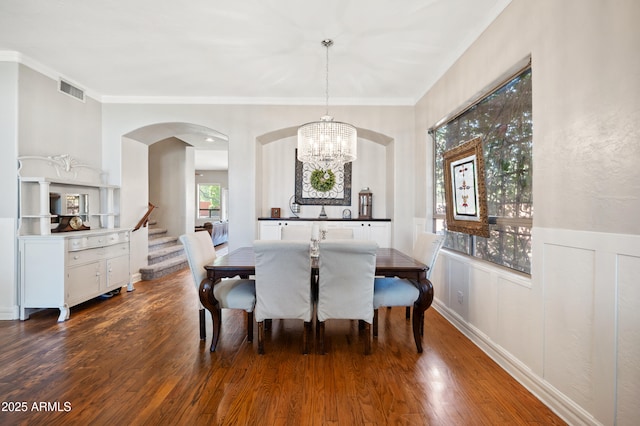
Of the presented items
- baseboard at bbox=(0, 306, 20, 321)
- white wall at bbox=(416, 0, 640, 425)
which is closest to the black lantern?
white wall at bbox=(416, 0, 640, 425)

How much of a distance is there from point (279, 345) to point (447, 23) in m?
3.15

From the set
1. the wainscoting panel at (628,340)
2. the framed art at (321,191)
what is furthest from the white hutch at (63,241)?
the wainscoting panel at (628,340)

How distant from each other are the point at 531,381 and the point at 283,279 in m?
1.80

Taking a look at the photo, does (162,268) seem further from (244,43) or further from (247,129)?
(244,43)

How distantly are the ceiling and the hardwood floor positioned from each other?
9.17ft

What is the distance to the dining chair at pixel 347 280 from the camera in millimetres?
2273

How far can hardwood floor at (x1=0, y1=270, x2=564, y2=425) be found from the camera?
68.6 inches

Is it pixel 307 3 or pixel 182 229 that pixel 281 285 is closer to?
pixel 307 3

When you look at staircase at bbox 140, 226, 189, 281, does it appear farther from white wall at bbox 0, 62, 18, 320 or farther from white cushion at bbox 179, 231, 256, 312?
white cushion at bbox 179, 231, 256, 312

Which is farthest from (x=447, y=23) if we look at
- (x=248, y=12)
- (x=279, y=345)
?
(x=279, y=345)

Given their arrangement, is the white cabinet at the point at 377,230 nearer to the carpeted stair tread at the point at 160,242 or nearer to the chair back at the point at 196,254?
the chair back at the point at 196,254

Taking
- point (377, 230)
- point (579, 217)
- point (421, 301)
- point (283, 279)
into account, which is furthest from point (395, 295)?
point (377, 230)

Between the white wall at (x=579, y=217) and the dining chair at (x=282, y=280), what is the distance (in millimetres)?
1523

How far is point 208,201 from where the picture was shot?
42.5 ft
